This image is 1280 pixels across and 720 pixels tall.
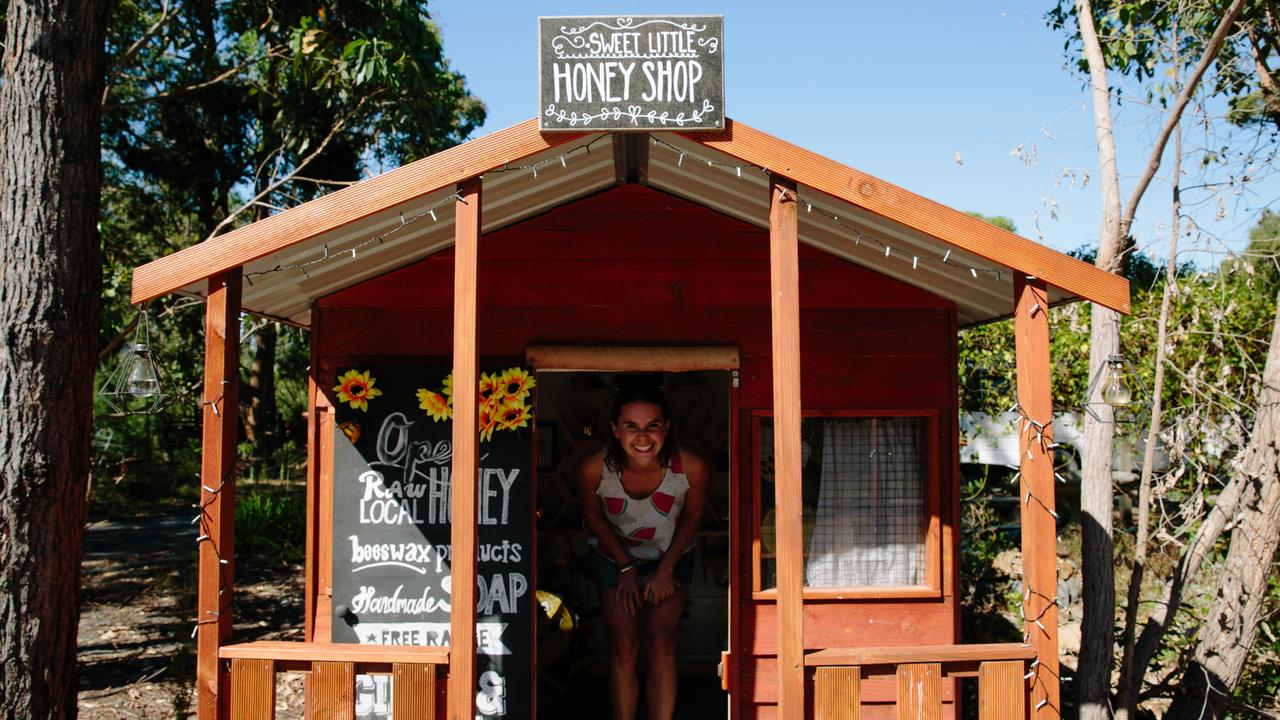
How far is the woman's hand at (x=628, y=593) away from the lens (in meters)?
4.69

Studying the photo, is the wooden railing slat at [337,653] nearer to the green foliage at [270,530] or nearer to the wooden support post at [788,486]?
the wooden support post at [788,486]

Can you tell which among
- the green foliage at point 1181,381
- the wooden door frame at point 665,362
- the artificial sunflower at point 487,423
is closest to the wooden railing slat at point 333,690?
the wooden door frame at point 665,362

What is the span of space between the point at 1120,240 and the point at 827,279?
1915 mm

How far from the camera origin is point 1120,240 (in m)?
5.14

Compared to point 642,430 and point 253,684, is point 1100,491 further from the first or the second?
point 253,684

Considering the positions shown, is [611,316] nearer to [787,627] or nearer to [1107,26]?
[787,627]

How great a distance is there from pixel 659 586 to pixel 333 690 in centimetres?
184

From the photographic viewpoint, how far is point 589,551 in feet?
19.2

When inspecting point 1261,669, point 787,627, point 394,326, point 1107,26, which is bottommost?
point 1261,669

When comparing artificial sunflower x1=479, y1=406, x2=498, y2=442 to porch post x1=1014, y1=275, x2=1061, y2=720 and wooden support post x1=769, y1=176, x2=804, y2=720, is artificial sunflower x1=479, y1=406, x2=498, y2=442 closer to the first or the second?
wooden support post x1=769, y1=176, x2=804, y2=720

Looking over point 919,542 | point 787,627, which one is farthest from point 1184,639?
point 787,627

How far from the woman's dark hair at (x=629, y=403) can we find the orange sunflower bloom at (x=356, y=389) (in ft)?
4.41

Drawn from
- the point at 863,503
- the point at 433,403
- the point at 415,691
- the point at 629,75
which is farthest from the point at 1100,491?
the point at 415,691

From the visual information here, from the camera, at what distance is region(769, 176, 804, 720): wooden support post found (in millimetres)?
3352
